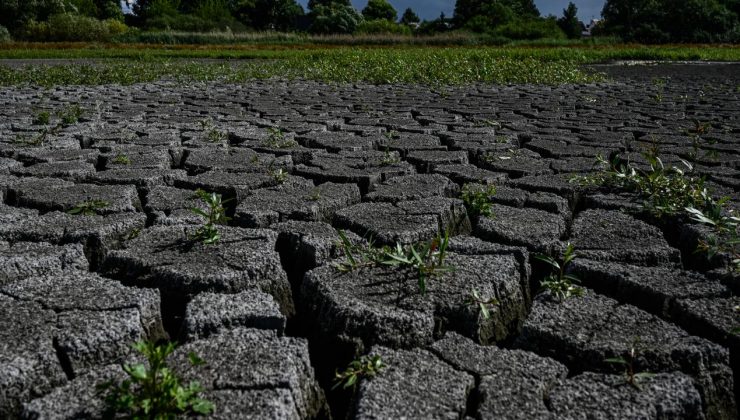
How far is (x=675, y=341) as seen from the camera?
1459mm

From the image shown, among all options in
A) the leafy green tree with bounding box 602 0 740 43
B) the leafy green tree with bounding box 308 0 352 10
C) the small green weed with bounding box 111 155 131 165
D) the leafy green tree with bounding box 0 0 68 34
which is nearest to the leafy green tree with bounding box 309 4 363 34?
the leafy green tree with bounding box 308 0 352 10

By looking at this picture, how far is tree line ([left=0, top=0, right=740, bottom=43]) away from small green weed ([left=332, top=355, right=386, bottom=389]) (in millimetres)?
29575

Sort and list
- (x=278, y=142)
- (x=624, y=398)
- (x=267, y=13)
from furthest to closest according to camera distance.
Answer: (x=267, y=13), (x=278, y=142), (x=624, y=398)

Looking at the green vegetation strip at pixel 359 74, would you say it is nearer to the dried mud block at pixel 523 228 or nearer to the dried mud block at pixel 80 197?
the dried mud block at pixel 80 197

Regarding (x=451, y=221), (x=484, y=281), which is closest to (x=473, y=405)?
(x=484, y=281)

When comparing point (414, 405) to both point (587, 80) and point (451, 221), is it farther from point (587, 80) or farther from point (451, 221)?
point (587, 80)

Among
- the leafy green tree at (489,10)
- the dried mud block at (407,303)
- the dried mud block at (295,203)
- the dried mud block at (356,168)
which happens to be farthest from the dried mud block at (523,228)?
the leafy green tree at (489,10)

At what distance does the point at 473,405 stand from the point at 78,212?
1769 millimetres

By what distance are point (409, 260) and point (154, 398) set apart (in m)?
0.89

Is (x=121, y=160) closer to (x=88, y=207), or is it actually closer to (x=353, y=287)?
(x=88, y=207)

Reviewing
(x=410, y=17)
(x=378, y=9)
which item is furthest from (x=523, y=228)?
(x=410, y=17)

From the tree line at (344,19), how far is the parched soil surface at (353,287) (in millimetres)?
27787

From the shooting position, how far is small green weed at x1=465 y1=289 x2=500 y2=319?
159cm

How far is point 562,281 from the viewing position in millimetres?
1741
